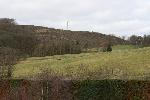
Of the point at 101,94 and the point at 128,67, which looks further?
the point at 128,67

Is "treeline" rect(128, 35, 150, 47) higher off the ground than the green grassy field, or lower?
higher

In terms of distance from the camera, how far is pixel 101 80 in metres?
28.7

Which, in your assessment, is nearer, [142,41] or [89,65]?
[89,65]

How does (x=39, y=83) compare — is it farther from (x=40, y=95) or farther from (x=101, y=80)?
(x=101, y=80)

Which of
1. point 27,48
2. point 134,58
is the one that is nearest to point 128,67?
point 134,58

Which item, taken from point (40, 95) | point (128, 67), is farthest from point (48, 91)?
point (128, 67)

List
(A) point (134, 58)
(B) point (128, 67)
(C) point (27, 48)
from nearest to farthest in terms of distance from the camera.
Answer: (B) point (128, 67), (A) point (134, 58), (C) point (27, 48)

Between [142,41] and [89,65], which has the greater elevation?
[142,41]

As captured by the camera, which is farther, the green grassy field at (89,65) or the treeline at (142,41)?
the treeline at (142,41)

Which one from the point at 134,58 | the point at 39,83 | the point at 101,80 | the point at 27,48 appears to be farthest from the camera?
the point at 27,48

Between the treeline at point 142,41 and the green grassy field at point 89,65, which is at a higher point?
the treeline at point 142,41

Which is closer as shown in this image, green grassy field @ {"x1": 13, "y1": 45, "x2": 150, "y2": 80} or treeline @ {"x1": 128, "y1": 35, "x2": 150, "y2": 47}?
green grassy field @ {"x1": 13, "y1": 45, "x2": 150, "y2": 80}

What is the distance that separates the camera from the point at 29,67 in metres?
51.2

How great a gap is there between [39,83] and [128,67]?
47.8 feet
